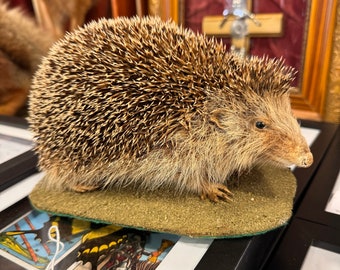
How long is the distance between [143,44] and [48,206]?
54 cm

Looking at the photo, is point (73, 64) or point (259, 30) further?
point (259, 30)

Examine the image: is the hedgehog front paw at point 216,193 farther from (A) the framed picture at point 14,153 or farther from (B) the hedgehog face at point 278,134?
(A) the framed picture at point 14,153

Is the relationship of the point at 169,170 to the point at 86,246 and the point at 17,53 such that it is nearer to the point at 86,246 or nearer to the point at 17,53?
the point at 86,246

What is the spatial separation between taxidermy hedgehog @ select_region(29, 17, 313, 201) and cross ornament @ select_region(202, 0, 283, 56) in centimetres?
75

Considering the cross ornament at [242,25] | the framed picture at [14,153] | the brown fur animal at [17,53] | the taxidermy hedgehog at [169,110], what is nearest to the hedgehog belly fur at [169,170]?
the taxidermy hedgehog at [169,110]

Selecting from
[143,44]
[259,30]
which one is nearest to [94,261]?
[143,44]

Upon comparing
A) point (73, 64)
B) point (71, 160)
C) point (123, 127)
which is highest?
point (73, 64)

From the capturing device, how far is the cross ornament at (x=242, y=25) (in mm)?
1659

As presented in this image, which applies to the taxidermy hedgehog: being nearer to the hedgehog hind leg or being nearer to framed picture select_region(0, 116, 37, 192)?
the hedgehog hind leg

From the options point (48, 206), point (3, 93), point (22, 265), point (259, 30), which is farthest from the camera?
point (3, 93)

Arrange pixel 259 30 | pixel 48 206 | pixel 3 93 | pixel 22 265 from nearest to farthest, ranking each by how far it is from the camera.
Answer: pixel 22 265
pixel 48 206
pixel 259 30
pixel 3 93

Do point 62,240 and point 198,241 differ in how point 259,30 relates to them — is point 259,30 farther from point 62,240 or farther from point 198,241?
point 62,240

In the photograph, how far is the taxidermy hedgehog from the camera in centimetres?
90

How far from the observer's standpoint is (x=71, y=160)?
986 mm
